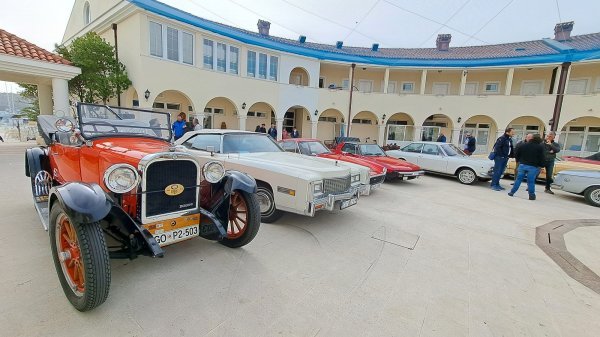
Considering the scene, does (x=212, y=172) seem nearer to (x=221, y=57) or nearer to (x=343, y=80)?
(x=221, y=57)

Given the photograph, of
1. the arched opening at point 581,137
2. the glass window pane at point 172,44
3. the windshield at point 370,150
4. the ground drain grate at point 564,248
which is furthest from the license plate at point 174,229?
the arched opening at point 581,137

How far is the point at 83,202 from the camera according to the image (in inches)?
83.9

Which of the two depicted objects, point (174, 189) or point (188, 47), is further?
point (188, 47)

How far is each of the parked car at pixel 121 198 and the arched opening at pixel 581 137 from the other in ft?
72.8

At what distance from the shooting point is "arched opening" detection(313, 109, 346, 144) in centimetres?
2138

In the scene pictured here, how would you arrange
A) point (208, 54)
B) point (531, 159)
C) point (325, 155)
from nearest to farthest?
point (531, 159)
point (325, 155)
point (208, 54)

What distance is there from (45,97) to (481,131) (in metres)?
26.2

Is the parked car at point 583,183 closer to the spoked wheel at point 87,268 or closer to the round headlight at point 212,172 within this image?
the round headlight at point 212,172

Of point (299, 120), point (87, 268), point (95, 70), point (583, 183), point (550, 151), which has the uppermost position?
point (95, 70)

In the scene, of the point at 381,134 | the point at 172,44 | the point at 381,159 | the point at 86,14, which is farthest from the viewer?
the point at 381,134

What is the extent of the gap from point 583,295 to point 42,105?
17809 millimetres

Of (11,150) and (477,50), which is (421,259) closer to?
(11,150)

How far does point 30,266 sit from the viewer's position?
2.82 metres

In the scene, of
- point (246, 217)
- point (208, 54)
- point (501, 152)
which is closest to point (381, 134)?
point (501, 152)
